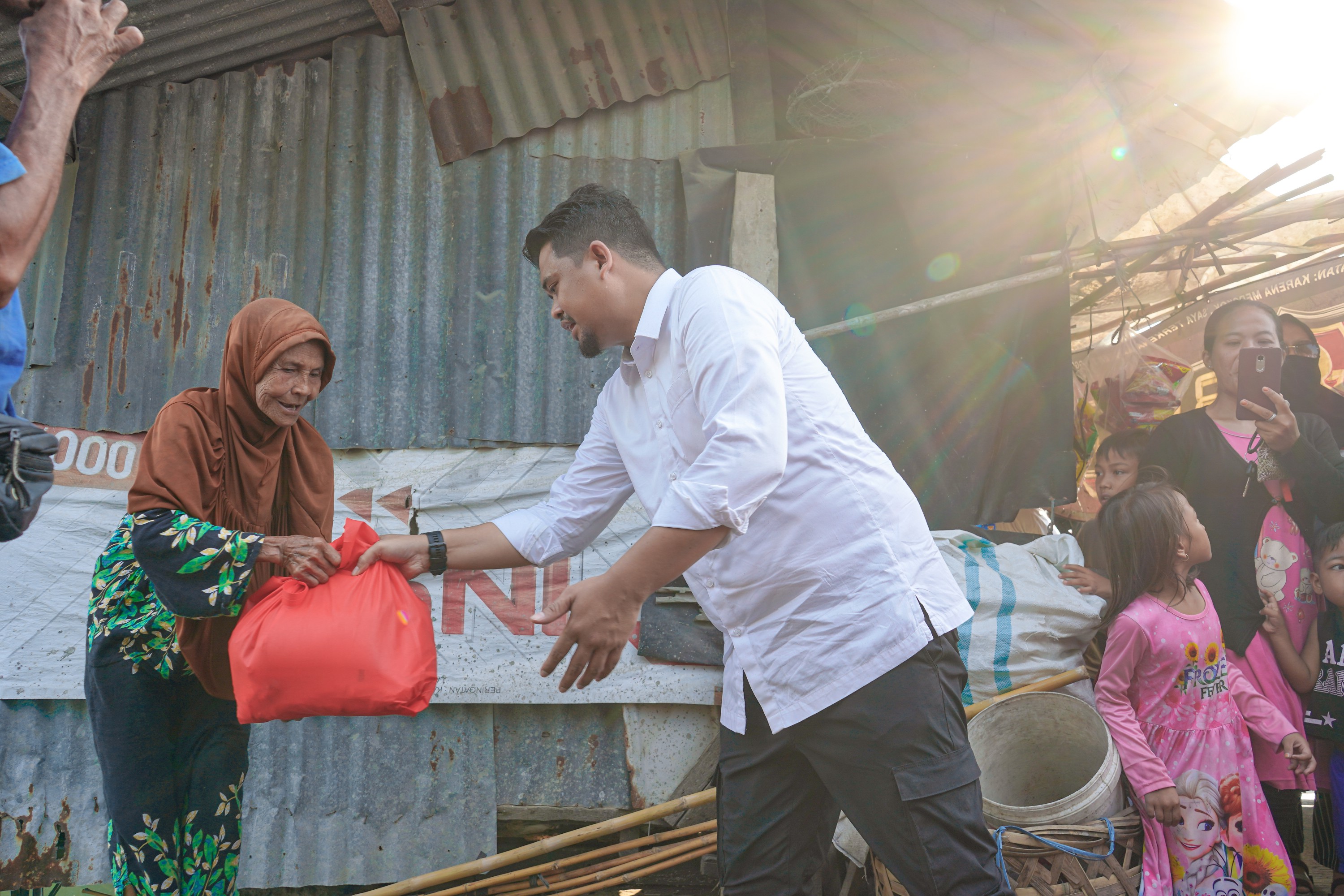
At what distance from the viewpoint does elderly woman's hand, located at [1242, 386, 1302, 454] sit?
120 inches

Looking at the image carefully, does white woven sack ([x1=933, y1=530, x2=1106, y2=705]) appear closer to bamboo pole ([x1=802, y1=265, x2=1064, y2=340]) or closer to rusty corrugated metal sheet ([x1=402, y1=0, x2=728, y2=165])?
bamboo pole ([x1=802, y1=265, x2=1064, y2=340])

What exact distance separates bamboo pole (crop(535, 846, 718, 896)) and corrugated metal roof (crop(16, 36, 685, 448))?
1.79m

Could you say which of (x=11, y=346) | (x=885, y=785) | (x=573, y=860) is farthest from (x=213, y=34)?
(x=885, y=785)

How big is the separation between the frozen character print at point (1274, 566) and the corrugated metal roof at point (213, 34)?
4.60 meters

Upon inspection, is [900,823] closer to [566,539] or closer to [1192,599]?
[566,539]

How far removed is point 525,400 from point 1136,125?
3360mm

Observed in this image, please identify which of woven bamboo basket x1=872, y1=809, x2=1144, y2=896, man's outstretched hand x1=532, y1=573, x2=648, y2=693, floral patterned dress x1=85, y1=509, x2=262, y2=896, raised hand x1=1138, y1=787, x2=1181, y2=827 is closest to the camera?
man's outstretched hand x1=532, y1=573, x2=648, y2=693

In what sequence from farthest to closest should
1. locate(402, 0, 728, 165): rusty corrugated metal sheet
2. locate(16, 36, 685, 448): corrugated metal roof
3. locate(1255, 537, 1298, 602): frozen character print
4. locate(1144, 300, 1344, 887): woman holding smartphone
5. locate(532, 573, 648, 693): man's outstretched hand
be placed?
locate(402, 0, 728, 165): rusty corrugated metal sheet
locate(16, 36, 685, 448): corrugated metal roof
locate(1255, 537, 1298, 602): frozen character print
locate(1144, 300, 1344, 887): woman holding smartphone
locate(532, 573, 648, 693): man's outstretched hand

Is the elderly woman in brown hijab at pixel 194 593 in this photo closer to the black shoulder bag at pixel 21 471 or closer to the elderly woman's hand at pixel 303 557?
the elderly woman's hand at pixel 303 557

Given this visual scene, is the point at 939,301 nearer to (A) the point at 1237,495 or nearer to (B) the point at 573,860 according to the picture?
(A) the point at 1237,495

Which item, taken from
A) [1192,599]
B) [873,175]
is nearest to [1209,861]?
[1192,599]

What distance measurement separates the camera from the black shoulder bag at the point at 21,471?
149cm

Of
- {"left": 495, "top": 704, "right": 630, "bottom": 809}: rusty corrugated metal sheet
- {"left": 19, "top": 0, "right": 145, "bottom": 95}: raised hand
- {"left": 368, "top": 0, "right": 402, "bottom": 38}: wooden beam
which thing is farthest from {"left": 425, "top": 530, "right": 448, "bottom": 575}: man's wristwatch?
{"left": 368, "top": 0, "right": 402, "bottom": 38}: wooden beam

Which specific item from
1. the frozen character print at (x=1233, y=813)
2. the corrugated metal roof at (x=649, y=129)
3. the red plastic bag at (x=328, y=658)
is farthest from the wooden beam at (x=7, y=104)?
the frozen character print at (x=1233, y=813)
